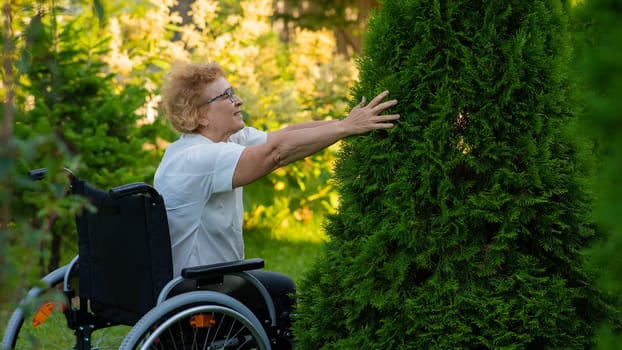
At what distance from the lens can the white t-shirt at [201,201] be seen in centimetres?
279

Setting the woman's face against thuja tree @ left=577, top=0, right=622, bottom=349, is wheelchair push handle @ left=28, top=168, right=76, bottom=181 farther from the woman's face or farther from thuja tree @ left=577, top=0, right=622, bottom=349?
thuja tree @ left=577, top=0, right=622, bottom=349

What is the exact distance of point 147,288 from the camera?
268 cm

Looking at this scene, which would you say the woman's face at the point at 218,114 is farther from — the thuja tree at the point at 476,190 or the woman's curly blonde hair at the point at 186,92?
the thuja tree at the point at 476,190

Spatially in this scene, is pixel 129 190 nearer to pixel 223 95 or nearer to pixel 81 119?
pixel 223 95

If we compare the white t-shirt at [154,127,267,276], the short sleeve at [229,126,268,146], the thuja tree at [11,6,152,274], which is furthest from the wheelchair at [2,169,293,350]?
the thuja tree at [11,6,152,274]

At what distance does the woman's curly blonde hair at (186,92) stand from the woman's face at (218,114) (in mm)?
26

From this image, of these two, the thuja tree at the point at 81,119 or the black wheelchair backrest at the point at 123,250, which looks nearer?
the black wheelchair backrest at the point at 123,250

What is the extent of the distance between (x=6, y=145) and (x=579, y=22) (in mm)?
3223

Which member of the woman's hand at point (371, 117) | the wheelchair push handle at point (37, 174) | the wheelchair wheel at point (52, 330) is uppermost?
the woman's hand at point (371, 117)

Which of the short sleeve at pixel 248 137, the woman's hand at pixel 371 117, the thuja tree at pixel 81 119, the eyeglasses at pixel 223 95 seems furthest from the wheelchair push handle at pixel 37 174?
the thuja tree at pixel 81 119

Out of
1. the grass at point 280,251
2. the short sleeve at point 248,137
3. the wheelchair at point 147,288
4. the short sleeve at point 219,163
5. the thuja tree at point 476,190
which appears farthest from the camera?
the grass at point 280,251

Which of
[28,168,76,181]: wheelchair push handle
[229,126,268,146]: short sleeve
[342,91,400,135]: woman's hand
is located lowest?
[28,168,76,181]: wheelchair push handle

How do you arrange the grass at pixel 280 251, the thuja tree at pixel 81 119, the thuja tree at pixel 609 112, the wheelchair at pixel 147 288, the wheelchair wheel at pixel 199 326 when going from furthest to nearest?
1. the grass at pixel 280 251
2. the thuja tree at pixel 81 119
3. the wheelchair at pixel 147 288
4. the wheelchair wheel at pixel 199 326
5. the thuja tree at pixel 609 112

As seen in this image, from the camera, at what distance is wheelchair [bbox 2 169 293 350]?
8.38 feet
